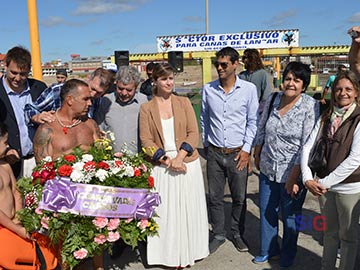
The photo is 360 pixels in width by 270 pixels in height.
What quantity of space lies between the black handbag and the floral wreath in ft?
4.55

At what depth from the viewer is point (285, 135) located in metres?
3.59

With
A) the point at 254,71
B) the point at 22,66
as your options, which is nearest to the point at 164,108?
the point at 22,66

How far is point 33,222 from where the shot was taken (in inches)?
118

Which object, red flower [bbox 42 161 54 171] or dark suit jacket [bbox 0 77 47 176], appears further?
dark suit jacket [bbox 0 77 47 176]

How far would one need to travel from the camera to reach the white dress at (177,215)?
12.7ft

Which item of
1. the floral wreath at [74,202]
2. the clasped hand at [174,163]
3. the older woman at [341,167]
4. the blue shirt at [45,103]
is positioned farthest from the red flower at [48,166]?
the older woman at [341,167]

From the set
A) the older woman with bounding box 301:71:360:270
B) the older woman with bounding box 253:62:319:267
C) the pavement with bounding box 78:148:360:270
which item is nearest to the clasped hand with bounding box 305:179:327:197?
the older woman with bounding box 301:71:360:270

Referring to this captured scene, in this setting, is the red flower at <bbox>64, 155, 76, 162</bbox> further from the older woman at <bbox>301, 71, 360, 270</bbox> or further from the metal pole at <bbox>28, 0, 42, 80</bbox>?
the metal pole at <bbox>28, 0, 42, 80</bbox>

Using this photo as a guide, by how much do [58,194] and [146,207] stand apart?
71 cm

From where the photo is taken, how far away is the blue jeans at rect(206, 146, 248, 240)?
4199mm

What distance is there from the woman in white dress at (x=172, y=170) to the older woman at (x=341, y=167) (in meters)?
1.13

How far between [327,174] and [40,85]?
9.52 ft

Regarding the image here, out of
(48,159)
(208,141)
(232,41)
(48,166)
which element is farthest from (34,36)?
(232,41)

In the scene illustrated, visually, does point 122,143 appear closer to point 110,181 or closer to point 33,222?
point 110,181
